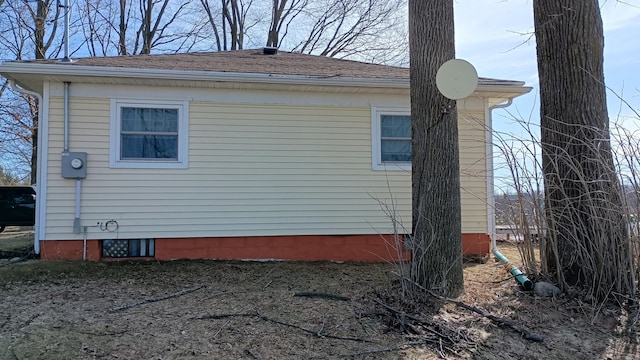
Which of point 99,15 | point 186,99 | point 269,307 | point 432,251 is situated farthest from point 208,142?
point 99,15

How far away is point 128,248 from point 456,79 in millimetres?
5100

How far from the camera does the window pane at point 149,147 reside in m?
5.80

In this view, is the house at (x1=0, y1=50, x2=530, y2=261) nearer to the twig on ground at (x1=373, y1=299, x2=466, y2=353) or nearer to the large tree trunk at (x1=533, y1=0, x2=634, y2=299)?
the large tree trunk at (x1=533, y1=0, x2=634, y2=299)

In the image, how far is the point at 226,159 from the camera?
19.7 feet

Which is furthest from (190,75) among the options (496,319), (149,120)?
(496,319)

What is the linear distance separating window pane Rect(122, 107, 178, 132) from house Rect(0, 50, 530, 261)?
0.02m

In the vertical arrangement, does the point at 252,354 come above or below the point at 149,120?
below

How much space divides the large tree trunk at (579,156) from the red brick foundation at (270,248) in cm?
227

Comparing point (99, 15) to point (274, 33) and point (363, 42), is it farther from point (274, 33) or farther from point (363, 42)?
point (363, 42)

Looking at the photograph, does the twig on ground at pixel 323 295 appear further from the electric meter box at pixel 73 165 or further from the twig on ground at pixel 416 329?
the electric meter box at pixel 73 165

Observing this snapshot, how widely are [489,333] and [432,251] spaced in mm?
933

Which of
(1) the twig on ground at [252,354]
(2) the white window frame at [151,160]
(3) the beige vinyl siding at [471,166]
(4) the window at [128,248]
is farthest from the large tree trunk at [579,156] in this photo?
(4) the window at [128,248]

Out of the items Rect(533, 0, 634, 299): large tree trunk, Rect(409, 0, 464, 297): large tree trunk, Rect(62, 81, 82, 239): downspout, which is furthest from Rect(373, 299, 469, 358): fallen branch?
Rect(62, 81, 82, 239): downspout

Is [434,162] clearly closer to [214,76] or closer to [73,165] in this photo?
[214,76]
